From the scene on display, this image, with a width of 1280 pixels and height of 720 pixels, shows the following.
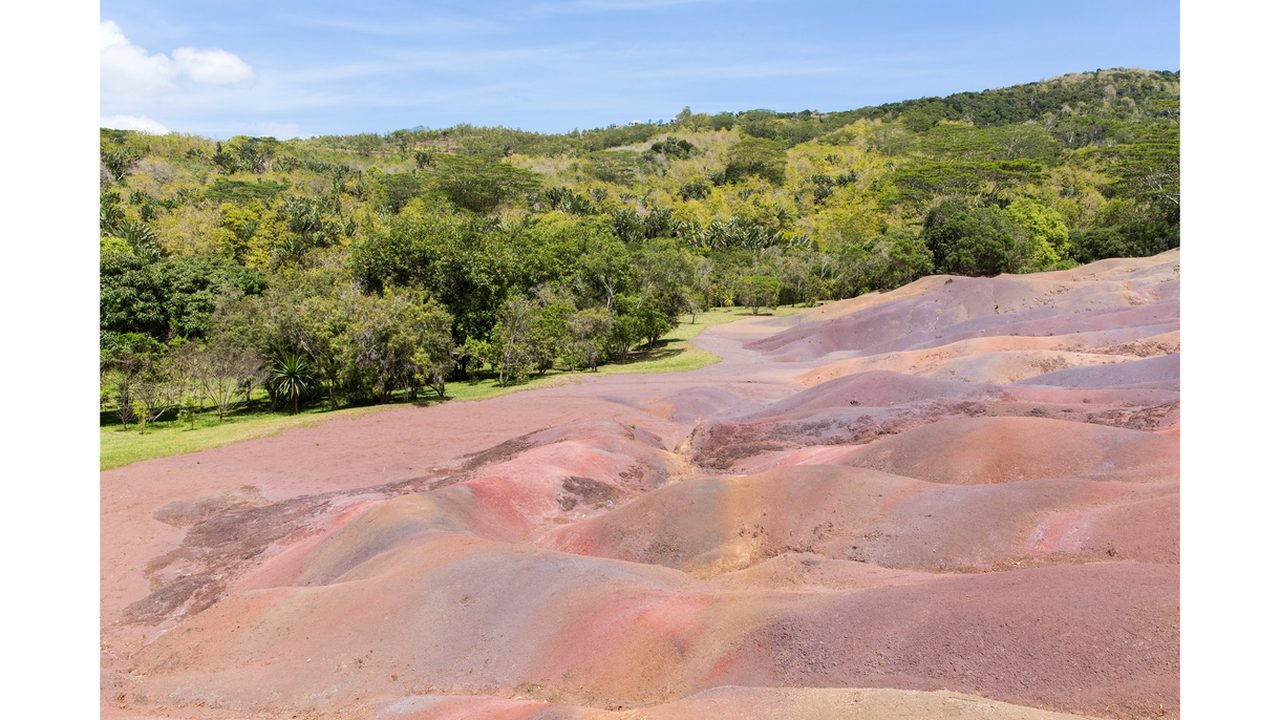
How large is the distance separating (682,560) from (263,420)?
21535 mm

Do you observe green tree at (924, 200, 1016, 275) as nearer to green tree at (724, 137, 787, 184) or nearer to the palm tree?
green tree at (724, 137, 787, 184)

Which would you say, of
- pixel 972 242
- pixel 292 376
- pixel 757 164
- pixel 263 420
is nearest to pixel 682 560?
pixel 263 420

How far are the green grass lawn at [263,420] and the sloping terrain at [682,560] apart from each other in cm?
165

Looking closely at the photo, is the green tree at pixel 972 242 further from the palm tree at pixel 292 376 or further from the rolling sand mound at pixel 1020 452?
the palm tree at pixel 292 376

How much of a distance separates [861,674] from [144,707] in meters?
8.91

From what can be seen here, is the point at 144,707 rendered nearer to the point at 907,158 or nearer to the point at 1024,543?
the point at 1024,543

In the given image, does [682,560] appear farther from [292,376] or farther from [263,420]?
[292,376]

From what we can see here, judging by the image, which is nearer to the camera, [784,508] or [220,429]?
[784,508]

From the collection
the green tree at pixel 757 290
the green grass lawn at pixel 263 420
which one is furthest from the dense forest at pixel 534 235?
the green grass lawn at pixel 263 420

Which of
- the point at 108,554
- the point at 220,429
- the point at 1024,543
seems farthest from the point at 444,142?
the point at 1024,543

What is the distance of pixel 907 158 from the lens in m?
98.4

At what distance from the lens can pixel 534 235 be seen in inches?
1708

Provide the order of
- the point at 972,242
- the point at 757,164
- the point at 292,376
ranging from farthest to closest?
the point at 757,164 → the point at 972,242 → the point at 292,376

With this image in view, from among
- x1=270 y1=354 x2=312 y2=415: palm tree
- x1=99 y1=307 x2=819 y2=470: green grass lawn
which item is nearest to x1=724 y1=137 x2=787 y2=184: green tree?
x1=99 y1=307 x2=819 y2=470: green grass lawn
